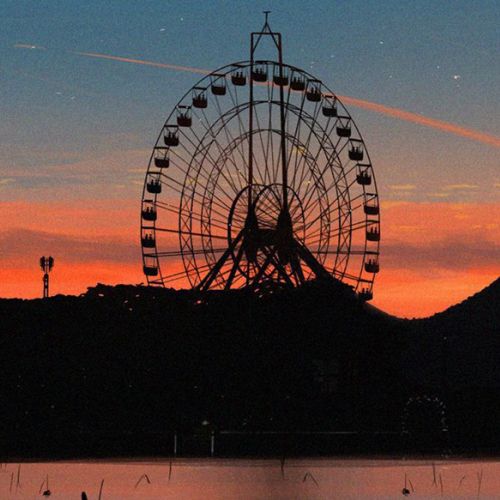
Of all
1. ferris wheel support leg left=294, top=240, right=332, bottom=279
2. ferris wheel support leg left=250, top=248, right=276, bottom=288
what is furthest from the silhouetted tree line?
ferris wheel support leg left=250, top=248, right=276, bottom=288

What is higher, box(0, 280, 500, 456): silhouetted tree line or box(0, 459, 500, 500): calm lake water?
box(0, 280, 500, 456): silhouetted tree line

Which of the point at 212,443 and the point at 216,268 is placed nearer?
the point at 212,443

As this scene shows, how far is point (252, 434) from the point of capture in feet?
250

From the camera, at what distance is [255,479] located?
169 ft

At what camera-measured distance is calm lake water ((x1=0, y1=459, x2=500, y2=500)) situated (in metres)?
46.0

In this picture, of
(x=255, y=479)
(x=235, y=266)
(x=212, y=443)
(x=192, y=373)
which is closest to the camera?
(x=255, y=479)

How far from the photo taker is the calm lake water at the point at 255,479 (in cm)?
4600

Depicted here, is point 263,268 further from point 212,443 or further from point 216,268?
point 212,443

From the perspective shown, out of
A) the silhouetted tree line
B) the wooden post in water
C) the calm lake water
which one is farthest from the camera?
the silhouetted tree line

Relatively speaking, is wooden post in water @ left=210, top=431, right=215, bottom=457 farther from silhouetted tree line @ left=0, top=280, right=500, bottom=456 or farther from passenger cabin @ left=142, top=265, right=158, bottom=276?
passenger cabin @ left=142, top=265, right=158, bottom=276

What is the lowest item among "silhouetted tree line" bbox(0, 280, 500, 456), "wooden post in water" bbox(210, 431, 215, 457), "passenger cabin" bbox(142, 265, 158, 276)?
"wooden post in water" bbox(210, 431, 215, 457)

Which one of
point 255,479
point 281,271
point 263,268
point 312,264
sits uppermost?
point 312,264

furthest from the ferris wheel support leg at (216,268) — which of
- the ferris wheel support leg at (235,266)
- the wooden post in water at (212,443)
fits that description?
the wooden post in water at (212,443)

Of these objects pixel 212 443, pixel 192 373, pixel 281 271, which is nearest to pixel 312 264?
pixel 281 271
